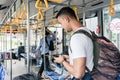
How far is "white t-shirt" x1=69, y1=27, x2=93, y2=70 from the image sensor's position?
4.85 feet

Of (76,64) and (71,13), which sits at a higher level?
(71,13)

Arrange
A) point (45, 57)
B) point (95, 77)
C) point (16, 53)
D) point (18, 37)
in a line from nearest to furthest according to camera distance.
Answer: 1. point (95, 77)
2. point (45, 57)
3. point (16, 53)
4. point (18, 37)

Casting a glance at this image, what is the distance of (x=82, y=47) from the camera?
1485mm

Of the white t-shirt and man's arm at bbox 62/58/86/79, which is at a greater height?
the white t-shirt

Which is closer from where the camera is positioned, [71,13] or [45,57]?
[71,13]

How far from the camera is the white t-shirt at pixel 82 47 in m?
1.48

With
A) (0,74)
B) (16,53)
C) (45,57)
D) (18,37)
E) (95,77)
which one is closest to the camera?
(95,77)

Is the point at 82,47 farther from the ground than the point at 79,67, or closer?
farther from the ground

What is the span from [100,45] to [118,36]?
245 cm

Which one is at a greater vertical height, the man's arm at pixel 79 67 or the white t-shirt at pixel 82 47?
the white t-shirt at pixel 82 47

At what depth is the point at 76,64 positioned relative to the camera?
1.47 metres

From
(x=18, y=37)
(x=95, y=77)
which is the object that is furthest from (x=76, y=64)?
(x=18, y=37)

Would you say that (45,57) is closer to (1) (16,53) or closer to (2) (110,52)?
(2) (110,52)

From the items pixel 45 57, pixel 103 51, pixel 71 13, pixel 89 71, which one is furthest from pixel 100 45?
pixel 45 57
